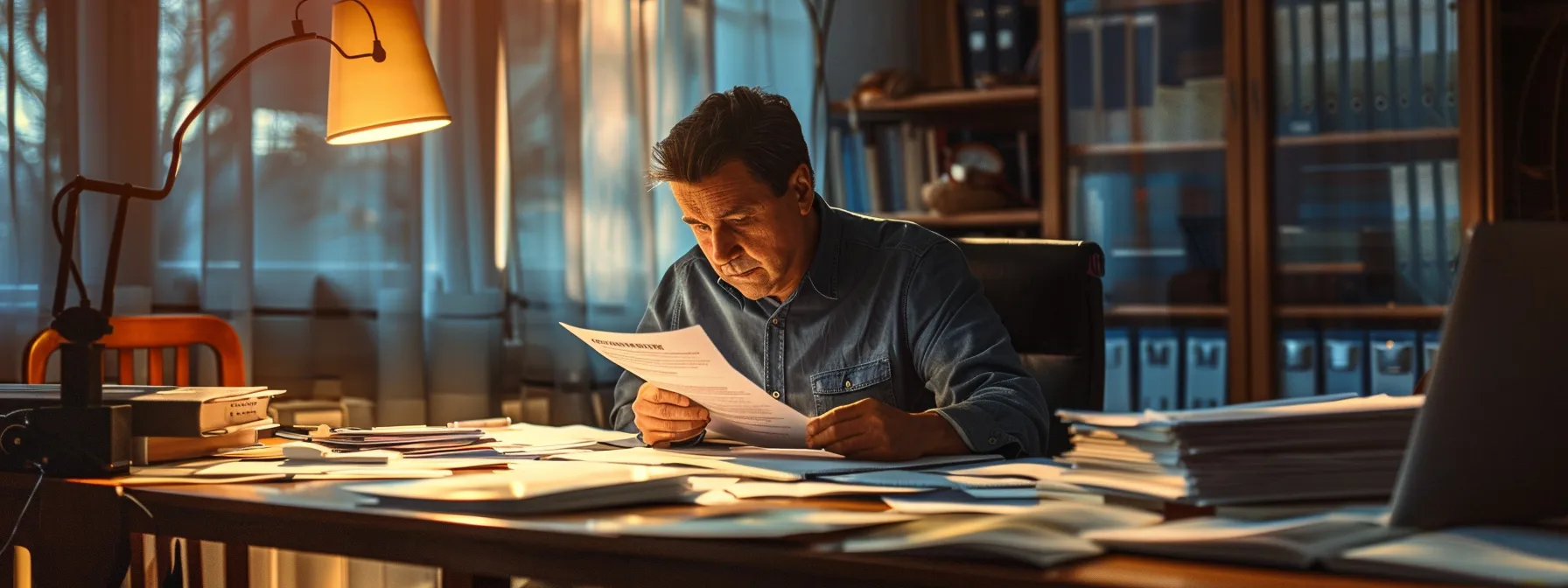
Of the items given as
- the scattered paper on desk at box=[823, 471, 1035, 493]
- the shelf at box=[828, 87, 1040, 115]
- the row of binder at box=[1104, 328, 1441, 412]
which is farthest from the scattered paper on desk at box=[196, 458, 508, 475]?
the shelf at box=[828, 87, 1040, 115]

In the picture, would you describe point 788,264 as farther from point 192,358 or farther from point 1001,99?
point 1001,99

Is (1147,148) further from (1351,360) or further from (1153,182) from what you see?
(1351,360)

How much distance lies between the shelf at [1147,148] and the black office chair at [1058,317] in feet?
4.67

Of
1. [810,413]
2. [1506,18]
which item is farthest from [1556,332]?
[1506,18]

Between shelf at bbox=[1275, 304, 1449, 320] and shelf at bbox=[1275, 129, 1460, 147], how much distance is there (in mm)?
371

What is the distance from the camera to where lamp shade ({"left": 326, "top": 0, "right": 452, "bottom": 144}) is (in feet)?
5.49

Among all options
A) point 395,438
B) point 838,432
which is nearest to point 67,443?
point 395,438

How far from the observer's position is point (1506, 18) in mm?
2793

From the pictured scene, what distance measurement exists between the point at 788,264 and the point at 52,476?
89 cm

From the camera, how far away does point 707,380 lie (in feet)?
4.28

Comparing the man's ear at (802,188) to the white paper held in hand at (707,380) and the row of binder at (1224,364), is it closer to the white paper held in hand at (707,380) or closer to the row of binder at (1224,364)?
the white paper held in hand at (707,380)

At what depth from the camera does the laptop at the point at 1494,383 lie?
28.7 inches

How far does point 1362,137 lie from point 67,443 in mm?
2683

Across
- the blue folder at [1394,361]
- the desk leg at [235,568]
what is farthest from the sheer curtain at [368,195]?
the blue folder at [1394,361]
